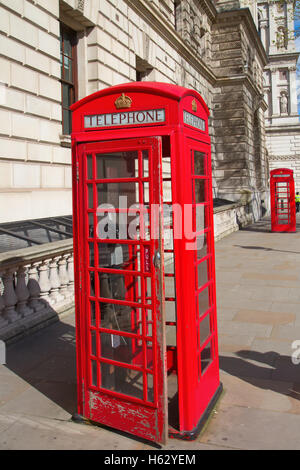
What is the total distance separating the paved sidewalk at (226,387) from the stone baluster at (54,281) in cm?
34

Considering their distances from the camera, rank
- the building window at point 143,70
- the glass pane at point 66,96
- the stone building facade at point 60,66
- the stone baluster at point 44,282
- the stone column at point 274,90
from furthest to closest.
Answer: the stone column at point 274,90 → the building window at point 143,70 → the glass pane at point 66,96 → the stone building facade at point 60,66 → the stone baluster at point 44,282

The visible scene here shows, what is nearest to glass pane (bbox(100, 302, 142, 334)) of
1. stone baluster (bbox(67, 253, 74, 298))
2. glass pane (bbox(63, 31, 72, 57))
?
stone baluster (bbox(67, 253, 74, 298))

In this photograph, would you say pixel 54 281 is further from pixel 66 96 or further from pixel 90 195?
pixel 66 96

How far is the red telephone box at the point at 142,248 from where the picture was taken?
11.2 feet

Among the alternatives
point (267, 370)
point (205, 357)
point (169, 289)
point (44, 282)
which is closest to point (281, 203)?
point (169, 289)

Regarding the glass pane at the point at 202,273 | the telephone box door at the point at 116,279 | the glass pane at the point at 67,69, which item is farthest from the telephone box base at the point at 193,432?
the glass pane at the point at 67,69

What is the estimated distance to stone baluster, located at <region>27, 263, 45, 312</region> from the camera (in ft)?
20.8

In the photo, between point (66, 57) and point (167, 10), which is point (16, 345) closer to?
point (66, 57)

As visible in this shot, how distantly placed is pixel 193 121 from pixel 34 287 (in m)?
3.60

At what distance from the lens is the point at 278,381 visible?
4.61 m

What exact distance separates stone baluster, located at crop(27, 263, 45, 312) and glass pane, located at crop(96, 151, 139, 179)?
2982mm

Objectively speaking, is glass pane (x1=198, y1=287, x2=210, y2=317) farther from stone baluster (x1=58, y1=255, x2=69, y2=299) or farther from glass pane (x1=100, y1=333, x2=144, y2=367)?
stone baluster (x1=58, y1=255, x2=69, y2=299)

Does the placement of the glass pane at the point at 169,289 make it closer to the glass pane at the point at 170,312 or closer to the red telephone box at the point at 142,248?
the glass pane at the point at 170,312
